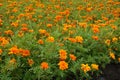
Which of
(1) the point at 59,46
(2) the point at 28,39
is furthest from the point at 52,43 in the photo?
(2) the point at 28,39

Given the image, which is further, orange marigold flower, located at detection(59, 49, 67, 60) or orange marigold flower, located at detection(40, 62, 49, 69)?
orange marigold flower, located at detection(59, 49, 67, 60)

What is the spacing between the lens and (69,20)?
230 inches

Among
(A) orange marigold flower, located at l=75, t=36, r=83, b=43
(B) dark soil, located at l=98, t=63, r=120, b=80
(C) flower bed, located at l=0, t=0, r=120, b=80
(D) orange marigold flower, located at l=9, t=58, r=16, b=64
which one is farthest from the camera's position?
(B) dark soil, located at l=98, t=63, r=120, b=80

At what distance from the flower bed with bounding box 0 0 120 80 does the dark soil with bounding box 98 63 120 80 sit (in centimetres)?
10

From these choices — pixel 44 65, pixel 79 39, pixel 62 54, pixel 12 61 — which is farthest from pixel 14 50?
pixel 79 39

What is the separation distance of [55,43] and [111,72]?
1.07m

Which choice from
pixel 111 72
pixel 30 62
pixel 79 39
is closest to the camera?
pixel 30 62

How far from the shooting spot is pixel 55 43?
432 centimetres

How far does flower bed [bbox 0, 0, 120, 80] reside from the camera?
13.0ft

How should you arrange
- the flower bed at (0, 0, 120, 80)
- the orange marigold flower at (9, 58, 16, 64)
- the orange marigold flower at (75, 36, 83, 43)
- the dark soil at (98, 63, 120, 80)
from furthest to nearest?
the dark soil at (98, 63, 120, 80)
the orange marigold flower at (75, 36, 83, 43)
the flower bed at (0, 0, 120, 80)
the orange marigold flower at (9, 58, 16, 64)

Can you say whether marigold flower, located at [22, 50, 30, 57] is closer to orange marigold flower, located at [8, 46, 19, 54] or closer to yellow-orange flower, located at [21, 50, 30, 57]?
yellow-orange flower, located at [21, 50, 30, 57]

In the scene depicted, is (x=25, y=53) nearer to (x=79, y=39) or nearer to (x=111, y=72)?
(x=79, y=39)

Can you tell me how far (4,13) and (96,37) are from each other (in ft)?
7.02

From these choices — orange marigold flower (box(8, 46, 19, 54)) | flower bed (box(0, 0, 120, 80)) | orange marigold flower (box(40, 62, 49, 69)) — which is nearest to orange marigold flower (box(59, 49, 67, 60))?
flower bed (box(0, 0, 120, 80))
